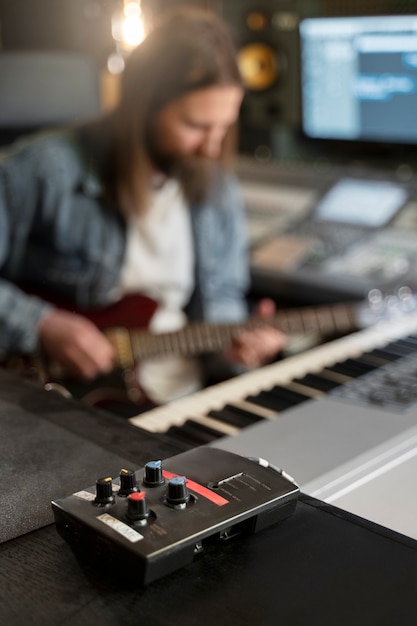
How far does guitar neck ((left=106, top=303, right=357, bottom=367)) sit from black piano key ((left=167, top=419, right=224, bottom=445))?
855mm

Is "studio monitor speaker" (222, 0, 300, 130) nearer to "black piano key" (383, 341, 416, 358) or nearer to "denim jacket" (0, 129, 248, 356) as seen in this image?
"denim jacket" (0, 129, 248, 356)

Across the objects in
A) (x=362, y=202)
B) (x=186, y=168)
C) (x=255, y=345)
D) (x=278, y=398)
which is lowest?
(x=255, y=345)

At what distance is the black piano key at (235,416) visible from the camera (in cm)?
133

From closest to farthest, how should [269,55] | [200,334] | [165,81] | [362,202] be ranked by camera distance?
[165,81] < [200,334] < [362,202] < [269,55]

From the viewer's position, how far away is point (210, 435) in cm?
127

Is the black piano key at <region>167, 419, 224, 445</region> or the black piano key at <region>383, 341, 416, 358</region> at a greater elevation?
the black piano key at <region>383, 341, 416, 358</region>

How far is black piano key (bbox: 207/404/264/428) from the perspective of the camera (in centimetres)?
133

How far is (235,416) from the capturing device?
53.4 inches

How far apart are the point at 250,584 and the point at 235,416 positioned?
0.72 meters

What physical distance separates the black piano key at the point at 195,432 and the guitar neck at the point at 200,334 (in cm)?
85

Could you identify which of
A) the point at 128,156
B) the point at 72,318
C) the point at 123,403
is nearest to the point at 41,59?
the point at 128,156

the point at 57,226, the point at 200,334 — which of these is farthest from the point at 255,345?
the point at 57,226

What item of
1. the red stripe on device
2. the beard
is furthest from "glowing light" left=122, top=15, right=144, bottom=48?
the red stripe on device

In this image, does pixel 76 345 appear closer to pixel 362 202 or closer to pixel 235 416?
pixel 235 416
